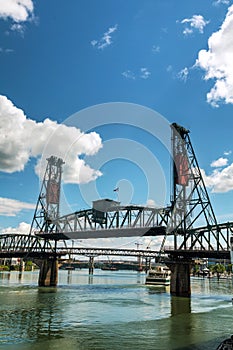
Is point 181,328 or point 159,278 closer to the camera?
point 181,328

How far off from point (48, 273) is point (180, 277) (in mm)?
42774

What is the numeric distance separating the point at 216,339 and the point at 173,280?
46919mm

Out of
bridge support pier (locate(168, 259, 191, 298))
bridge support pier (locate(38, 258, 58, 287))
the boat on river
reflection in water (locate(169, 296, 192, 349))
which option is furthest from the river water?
the boat on river

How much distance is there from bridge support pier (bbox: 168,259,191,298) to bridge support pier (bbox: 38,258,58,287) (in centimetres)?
3934

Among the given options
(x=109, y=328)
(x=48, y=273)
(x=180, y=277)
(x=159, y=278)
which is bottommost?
(x=109, y=328)

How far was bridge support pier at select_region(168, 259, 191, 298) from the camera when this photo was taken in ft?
239

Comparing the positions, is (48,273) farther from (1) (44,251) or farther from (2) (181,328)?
(2) (181,328)

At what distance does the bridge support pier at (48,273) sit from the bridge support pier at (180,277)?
39.3 m

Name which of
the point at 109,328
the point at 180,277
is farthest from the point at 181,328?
the point at 180,277

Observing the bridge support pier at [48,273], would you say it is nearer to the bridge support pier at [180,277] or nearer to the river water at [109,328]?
the bridge support pier at [180,277]

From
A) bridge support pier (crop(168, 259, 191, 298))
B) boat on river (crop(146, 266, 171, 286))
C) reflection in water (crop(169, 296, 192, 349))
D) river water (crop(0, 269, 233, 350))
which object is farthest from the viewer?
boat on river (crop(146, 266, 171, 286))

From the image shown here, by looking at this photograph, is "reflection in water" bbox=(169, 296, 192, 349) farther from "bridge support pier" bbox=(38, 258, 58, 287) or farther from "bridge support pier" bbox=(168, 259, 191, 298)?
"bridge support pier" bbox=(38, 258, 58, 287)

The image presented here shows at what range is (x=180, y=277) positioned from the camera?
7394 cm

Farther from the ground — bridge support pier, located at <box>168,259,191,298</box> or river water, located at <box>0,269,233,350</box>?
bridge support pier, located at <box>168,259,191,298</box>
